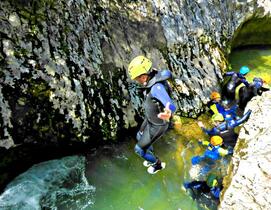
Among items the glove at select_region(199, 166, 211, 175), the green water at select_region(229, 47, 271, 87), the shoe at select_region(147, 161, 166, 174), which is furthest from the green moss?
the shoe at select_region(147, 161, 166, 174)

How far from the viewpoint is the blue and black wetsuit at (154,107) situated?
19.6 feet

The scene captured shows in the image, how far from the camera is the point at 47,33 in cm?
697

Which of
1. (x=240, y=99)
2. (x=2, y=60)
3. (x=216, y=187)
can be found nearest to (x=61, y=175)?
(x=2, y=60)

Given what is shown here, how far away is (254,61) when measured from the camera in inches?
490

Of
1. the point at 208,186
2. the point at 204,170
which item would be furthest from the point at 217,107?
the point at 208,186

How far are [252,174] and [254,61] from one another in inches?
326

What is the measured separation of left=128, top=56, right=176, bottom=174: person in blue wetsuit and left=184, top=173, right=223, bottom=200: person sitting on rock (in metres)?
1.06

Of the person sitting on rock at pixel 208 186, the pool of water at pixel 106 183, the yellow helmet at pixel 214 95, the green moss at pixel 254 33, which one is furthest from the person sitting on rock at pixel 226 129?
the green moss at pixel 254 33

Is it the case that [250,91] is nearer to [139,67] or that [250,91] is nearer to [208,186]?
[208,186]

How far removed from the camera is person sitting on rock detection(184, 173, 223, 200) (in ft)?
21.9

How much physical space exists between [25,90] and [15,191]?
6.28 feet

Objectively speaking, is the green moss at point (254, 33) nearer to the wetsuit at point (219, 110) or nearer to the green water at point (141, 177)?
the wetsuit at point (219, 110)

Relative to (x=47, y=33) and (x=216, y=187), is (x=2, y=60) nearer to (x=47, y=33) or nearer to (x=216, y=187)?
(x=47, y=33)

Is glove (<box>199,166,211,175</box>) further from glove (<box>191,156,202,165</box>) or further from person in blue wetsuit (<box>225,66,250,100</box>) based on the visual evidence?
person in blue wetsuit (<box>225,66,250,100</box>)
